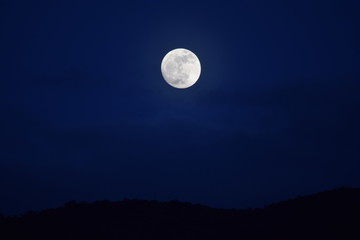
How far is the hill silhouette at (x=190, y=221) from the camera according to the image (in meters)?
31.6

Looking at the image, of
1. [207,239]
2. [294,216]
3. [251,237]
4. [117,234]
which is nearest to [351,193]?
[294,216]

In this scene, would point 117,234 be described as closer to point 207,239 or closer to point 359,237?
point 207,239

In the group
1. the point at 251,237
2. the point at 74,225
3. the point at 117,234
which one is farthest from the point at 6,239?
the point at 251,237

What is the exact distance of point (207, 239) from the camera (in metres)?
31.8

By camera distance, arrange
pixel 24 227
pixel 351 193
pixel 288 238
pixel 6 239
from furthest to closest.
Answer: pixel 351 193
pixel 24 227
pixel 288 238
pixel 6 239

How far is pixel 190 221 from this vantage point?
36.2 m

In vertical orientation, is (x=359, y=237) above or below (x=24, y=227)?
below

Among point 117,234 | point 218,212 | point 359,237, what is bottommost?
point 359,237

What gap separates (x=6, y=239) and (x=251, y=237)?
69.8 ft

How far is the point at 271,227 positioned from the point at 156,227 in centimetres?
1125

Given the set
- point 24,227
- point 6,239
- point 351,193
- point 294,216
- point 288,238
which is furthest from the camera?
point 351,193

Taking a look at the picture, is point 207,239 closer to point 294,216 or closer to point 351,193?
point 294,216

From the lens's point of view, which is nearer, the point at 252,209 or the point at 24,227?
Answer: the point at 24,227

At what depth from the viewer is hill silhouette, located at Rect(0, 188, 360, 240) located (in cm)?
3156
